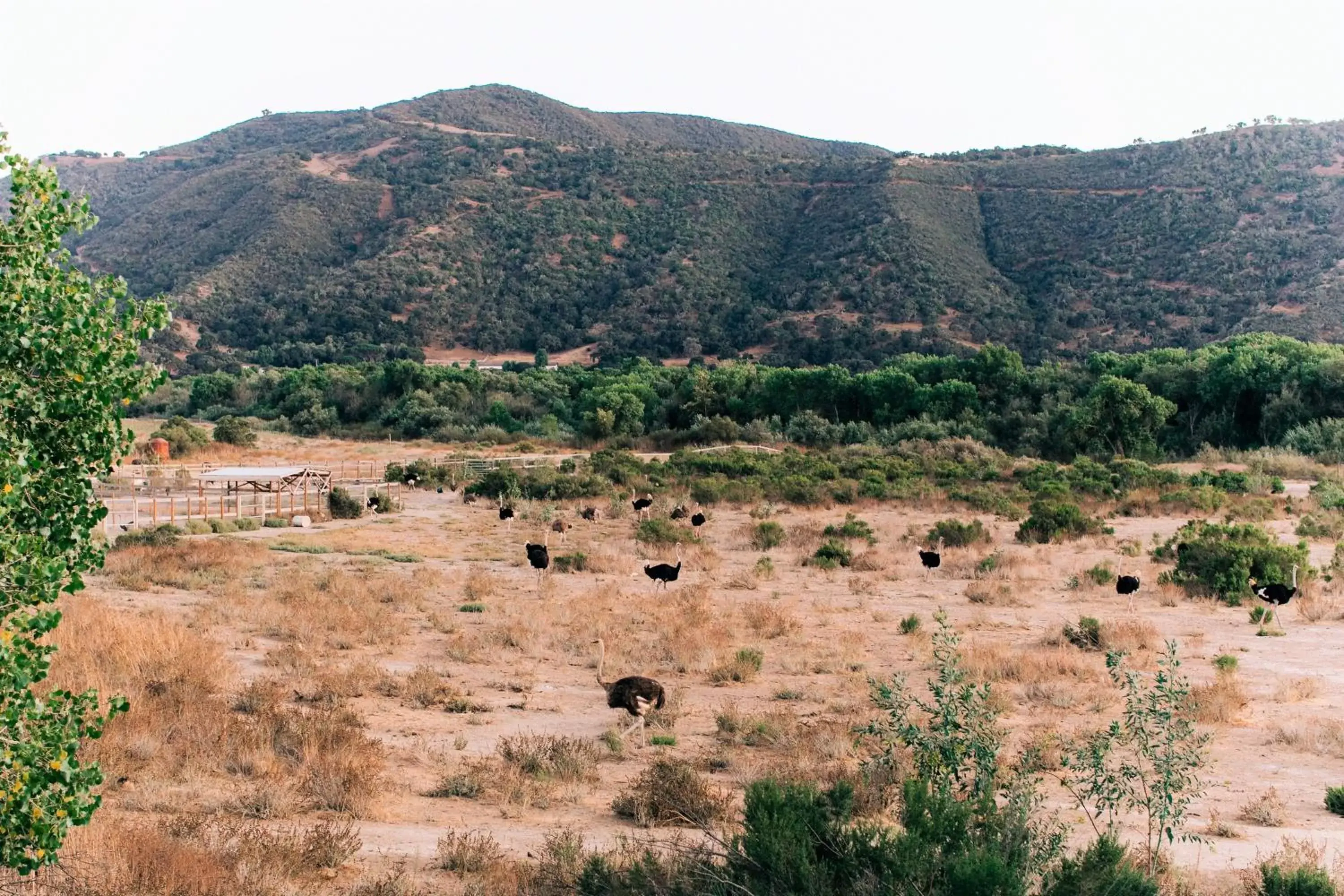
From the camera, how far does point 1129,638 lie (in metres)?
15.5

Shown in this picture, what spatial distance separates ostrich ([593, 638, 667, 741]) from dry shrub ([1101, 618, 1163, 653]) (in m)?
6.67

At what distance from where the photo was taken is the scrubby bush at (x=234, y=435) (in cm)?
5550

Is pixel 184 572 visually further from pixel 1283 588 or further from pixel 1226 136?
pixel 1226 136

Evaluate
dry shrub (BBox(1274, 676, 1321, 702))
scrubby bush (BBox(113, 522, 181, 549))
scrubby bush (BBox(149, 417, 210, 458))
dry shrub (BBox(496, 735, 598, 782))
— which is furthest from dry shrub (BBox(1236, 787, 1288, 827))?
scrubby bush (BBox(149, 417, 210, 458))

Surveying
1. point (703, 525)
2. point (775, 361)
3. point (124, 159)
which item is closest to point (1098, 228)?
point (775, 361)

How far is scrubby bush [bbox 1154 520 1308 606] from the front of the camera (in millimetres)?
19266

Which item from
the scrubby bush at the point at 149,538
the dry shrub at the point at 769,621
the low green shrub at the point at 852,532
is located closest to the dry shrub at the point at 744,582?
the dry shrub at the point at 769,621

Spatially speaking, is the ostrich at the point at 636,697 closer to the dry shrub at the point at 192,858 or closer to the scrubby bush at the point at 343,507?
the dry shrub at the point at 192,858

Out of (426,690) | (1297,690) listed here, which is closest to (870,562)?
(1297,690)

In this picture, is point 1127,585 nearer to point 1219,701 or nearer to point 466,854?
point 1219,701

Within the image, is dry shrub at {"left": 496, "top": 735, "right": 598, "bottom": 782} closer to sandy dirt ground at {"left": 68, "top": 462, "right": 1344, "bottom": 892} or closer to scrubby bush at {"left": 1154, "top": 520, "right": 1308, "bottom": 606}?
sandy dirt ground at {"left": 68, "top": 462, "right": 1344, "bottom": 892}

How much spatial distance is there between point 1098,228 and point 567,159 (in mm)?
52566

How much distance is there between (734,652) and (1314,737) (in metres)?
6.86

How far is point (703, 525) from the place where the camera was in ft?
99.1
